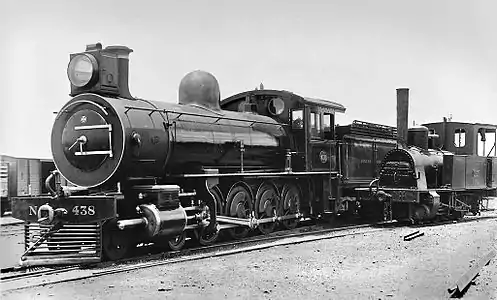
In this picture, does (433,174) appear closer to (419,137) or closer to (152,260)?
(419,137)

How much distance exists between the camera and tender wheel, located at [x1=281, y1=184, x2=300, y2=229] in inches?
585

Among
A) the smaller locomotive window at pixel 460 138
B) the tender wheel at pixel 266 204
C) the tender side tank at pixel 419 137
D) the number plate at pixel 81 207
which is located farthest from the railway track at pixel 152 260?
the smaller locomotive window at pixel 460 138

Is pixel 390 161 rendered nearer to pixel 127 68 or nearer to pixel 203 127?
pixel 203 127

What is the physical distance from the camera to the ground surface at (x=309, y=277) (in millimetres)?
7242

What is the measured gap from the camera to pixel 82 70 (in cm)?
1086

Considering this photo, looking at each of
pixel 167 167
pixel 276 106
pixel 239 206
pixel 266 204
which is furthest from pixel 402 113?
pixel 167 167

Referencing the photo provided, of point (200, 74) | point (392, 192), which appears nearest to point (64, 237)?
point (200, 74)

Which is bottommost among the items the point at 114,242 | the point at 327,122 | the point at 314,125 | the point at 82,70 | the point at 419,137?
the point at 114,242

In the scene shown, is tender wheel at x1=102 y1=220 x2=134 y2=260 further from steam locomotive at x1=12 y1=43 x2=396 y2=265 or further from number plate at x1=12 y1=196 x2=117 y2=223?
number plate at x1=12 y1=196 x2=117 y2=223

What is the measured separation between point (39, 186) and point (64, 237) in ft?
33.9

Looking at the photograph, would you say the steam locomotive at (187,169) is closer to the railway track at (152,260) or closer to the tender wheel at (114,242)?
the tender wheel at (114,242)

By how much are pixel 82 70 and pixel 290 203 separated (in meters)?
6.75

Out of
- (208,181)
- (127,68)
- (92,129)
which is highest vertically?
(127,68)

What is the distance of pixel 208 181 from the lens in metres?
12.0
